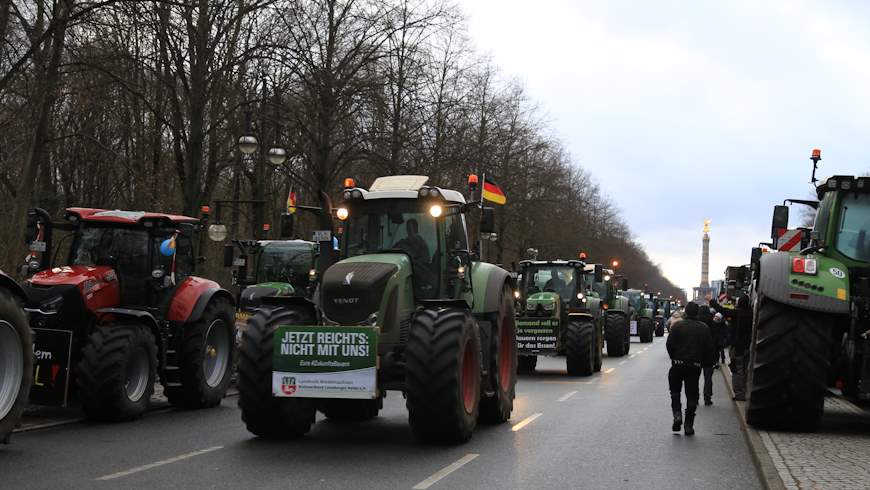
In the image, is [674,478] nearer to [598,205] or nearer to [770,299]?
[770,299]

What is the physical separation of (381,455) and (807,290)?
513 cm

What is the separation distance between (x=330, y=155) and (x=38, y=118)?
16499 millimetres

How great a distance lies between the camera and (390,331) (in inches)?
456

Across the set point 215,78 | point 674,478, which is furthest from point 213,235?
point 674,478

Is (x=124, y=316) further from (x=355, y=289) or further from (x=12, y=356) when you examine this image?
(x=355, y=289)

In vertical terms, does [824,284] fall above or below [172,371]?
above

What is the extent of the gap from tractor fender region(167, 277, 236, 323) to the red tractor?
0.05 feet

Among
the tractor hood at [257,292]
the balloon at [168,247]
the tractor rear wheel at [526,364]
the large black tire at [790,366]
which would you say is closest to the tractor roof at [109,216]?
the balloon at [168,247]

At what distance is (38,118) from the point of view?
61.7 ft

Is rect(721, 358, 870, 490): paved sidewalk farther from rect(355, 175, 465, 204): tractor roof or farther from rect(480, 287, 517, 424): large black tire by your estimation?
rect(355, 175, 465, 204): tractor roof

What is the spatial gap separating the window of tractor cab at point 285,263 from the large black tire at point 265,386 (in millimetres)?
13177

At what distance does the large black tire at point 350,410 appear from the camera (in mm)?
13008

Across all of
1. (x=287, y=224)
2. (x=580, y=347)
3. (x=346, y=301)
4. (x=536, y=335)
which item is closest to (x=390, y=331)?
(x=346, y=301)

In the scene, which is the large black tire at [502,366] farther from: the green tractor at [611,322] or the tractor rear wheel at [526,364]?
the green tractor at [611,322]
